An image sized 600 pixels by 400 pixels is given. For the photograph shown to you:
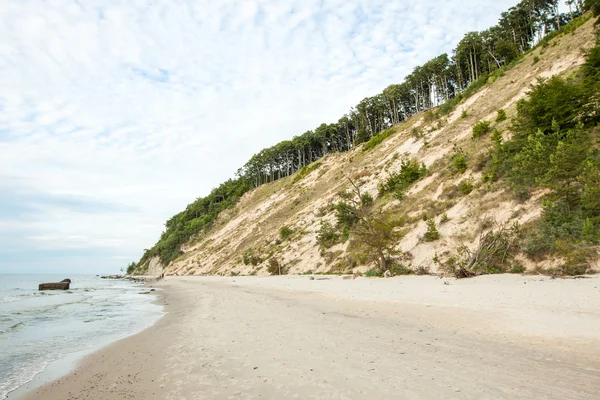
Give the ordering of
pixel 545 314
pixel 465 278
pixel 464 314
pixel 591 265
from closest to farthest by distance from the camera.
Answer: pixel 545 314, pixel 464 314, pixel 591 265, pixel 465 278

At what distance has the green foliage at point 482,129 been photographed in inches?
1068

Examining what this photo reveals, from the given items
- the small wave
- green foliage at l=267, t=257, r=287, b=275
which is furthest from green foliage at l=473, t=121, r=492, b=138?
the small wave

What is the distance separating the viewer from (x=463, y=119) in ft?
114

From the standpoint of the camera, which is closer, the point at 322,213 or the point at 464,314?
the point at 464,314

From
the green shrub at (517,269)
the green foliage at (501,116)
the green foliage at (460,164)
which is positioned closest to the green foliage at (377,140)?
the green foliage at (501,116)

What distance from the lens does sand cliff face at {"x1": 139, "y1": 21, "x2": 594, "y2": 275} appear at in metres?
18.8

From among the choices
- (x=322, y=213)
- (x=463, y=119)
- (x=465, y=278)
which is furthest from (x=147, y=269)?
(x=465, y=278)

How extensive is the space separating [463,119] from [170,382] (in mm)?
37554

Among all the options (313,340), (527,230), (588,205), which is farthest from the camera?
(527,230)

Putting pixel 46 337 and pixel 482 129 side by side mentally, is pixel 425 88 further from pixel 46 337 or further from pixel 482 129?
pixel 46 337

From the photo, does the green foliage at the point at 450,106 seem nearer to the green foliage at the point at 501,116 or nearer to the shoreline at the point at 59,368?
the green foliage at the point at 501,116

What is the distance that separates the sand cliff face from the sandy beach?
6758mm

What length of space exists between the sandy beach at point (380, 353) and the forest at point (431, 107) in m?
9.06

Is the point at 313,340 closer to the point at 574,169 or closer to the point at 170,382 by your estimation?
the point at 170,382
